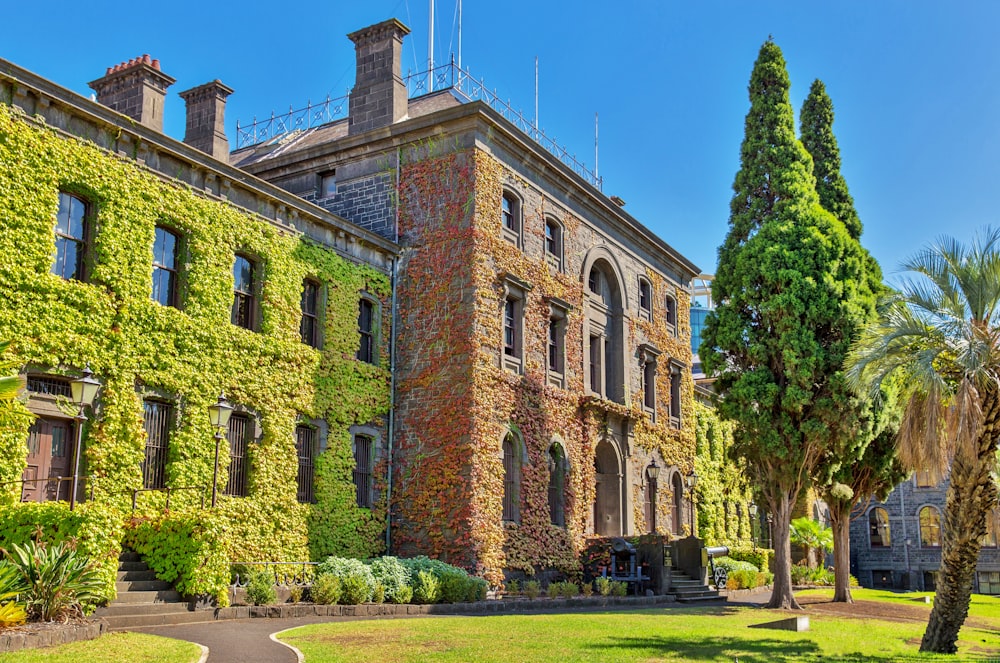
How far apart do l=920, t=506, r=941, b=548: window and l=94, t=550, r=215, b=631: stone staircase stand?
53844 millimetres

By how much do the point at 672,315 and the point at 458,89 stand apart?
523 inches

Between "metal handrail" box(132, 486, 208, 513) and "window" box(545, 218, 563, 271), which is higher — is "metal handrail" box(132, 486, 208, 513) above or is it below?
below

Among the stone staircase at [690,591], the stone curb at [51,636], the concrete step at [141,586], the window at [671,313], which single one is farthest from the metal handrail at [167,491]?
the window at [671,313]

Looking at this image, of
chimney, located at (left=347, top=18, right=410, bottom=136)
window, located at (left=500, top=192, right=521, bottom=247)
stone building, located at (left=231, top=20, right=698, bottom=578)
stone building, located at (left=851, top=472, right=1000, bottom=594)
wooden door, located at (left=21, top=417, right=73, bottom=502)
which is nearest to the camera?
wooden door, located at (left=21, top=417, right=73, bottom=502)

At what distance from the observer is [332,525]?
78.6 feet

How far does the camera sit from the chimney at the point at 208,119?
29297 millimetres

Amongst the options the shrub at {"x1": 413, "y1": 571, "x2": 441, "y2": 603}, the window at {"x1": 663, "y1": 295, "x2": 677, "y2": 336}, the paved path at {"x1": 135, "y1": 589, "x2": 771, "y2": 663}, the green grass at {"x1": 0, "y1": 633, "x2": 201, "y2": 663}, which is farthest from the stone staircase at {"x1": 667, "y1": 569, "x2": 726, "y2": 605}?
the green grass at {"x1": 0, "y1": 633, "x2": 201, "y2": 663}

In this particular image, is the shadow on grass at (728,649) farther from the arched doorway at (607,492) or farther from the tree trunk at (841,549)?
the arched doorway at (607,492)

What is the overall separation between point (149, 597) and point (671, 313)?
25.5 metres

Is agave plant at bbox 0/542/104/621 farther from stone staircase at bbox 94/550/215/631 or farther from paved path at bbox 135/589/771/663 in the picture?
paved path at bbox 135/589/771/663

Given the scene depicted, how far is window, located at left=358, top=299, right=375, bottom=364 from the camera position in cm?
2638

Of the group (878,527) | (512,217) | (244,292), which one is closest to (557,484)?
(512,217)

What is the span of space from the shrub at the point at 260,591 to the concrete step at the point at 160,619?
49.9 inches

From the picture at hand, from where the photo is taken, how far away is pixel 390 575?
67.5 feet
